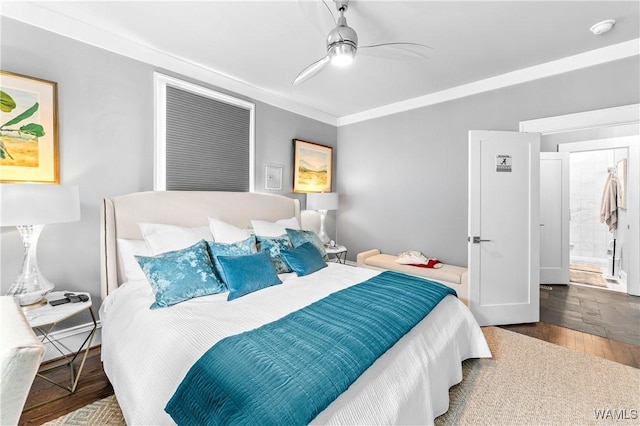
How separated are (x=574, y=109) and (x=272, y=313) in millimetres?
3503

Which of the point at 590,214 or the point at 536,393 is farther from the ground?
the point at 590,214

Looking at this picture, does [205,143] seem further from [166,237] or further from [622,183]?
[622,183]

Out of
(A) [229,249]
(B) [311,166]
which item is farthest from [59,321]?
(B) [311,166]

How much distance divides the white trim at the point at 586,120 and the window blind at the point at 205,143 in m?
3.24

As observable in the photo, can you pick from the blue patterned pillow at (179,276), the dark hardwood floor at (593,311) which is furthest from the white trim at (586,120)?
the blue patterned pillow at (179,276)

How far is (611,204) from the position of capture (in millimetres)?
4910

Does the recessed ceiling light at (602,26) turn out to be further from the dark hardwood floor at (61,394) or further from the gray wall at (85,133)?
the dark hardwood floor at (61,394)

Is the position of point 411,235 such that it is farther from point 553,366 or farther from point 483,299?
point 553,366

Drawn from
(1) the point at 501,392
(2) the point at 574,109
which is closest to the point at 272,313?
(1) the point at 501,392

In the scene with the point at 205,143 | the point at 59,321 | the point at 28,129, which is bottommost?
the point at 59,321

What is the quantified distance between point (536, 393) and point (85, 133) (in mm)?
3943

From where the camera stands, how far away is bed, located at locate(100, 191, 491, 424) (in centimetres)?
126

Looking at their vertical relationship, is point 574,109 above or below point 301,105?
below

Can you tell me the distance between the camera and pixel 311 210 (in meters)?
4.29
